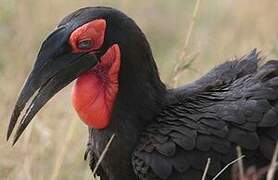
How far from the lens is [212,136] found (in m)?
6.05

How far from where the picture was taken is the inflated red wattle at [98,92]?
621 centimetres

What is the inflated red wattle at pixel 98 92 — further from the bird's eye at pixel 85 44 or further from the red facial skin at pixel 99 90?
the bird's eye at pixel 85 44

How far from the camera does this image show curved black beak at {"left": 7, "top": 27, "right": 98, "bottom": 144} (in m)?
5.98

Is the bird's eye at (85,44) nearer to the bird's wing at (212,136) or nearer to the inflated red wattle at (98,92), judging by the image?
the inflated red wattle at (98,92)

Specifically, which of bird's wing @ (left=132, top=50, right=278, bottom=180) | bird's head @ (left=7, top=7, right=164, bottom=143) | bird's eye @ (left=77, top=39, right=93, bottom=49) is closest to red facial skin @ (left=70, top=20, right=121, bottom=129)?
bird's head @ (left=7, top=7, right=164, bottom=143)

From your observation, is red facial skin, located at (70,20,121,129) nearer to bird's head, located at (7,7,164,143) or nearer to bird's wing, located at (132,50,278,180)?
bird's head, located at (7,7,164,143)

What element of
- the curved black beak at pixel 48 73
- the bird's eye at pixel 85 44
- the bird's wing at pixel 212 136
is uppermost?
the bird's eye at pixel 85 44

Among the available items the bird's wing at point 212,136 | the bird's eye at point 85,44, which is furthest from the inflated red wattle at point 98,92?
the bird's wing at point 212,136

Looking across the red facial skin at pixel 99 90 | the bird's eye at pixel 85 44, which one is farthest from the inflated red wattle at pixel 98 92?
the bird's eye at pixel 85 44

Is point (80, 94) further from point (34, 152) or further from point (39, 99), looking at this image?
point (34, 152)

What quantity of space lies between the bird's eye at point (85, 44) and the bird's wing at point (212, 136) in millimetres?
555

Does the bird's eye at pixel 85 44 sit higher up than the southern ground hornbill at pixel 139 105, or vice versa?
the bird's eye at pixel 85 44

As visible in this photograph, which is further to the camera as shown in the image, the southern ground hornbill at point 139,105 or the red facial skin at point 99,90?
the red facial skin at point 99,90

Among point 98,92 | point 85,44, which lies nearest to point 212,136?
point 98,92
